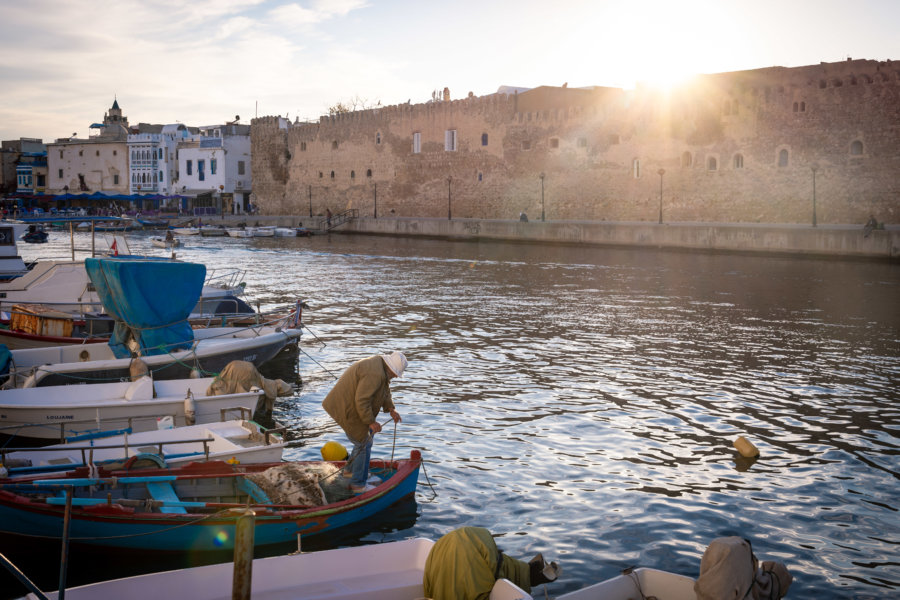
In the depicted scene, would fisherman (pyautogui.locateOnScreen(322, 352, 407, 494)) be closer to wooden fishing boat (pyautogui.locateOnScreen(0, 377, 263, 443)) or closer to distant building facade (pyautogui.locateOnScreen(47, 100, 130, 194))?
wooden fishing boat (pyautogui.locateOnScreen(0, 377, 263, 443))

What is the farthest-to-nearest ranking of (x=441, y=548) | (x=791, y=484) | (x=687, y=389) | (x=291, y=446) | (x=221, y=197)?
(x=221, y=197)
(x=687, y=389)
(x=291, y=446)
(x=791, y=484)
(x=441, y=548)

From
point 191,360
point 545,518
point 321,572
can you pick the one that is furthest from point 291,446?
point 321,572

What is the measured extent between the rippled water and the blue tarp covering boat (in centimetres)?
174

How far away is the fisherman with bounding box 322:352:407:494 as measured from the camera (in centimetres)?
692

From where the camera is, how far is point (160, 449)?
731cm

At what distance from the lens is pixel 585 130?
42656 mm

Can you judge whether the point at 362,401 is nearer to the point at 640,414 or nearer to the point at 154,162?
the point at 640,414

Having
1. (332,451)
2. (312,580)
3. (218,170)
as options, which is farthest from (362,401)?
(218,170)

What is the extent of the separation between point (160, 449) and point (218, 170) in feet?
209

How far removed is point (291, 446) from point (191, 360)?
2.42 m

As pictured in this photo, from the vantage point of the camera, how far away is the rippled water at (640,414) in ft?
23.6

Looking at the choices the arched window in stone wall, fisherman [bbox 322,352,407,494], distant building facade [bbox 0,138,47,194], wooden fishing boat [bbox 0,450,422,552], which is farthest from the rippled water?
distant building facade [bbox 0,138,47,194]

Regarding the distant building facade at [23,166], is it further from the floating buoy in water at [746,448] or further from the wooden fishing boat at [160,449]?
the floating buoy in water at [746,448]

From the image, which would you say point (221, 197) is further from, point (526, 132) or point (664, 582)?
point (664, 582)
